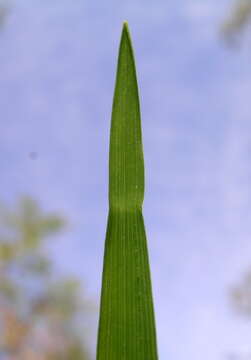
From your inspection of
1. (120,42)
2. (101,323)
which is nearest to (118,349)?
(101,323)

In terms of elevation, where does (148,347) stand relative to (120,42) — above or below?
below

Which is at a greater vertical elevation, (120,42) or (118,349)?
(120,42)

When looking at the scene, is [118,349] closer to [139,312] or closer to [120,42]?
[139,312]

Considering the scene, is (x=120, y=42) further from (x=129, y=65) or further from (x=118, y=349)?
(x=118, y=349)

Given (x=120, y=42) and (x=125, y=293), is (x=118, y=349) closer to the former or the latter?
(x=125, y=293)

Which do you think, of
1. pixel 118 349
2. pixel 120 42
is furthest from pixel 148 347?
pixel 120 42
